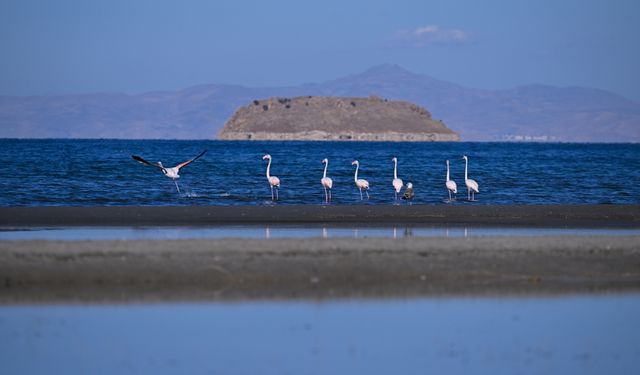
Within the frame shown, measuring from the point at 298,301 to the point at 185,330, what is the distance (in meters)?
1.90

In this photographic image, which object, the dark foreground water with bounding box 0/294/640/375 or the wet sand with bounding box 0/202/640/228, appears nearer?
the dark foreground water with bounding box 0/294/640/375

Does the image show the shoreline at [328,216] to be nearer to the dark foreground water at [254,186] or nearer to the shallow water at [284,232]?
the shallow water at [284,232]

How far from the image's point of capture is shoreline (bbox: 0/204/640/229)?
71.9 ft

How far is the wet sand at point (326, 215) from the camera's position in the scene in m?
21.9

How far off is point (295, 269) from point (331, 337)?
10.6ft

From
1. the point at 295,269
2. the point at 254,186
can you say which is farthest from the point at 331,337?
the point at 254,186

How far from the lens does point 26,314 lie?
1126 cm

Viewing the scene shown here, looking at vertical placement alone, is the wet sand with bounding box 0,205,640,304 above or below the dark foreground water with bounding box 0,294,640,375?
above

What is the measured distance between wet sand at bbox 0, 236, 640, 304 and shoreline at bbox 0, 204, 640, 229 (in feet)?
21.6

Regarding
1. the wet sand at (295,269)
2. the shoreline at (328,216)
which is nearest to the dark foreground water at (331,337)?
the wet sand at (295,269)

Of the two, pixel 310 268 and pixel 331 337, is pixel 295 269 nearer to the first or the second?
pixel 310 268

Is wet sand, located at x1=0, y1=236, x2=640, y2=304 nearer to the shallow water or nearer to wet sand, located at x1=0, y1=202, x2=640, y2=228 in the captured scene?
the shallow water

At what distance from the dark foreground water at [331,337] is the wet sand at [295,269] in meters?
0.66

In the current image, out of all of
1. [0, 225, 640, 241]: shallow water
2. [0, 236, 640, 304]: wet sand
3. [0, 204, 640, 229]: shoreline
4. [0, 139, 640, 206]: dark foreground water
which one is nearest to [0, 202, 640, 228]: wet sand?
[0, 204, 640, 229]: shoreline
